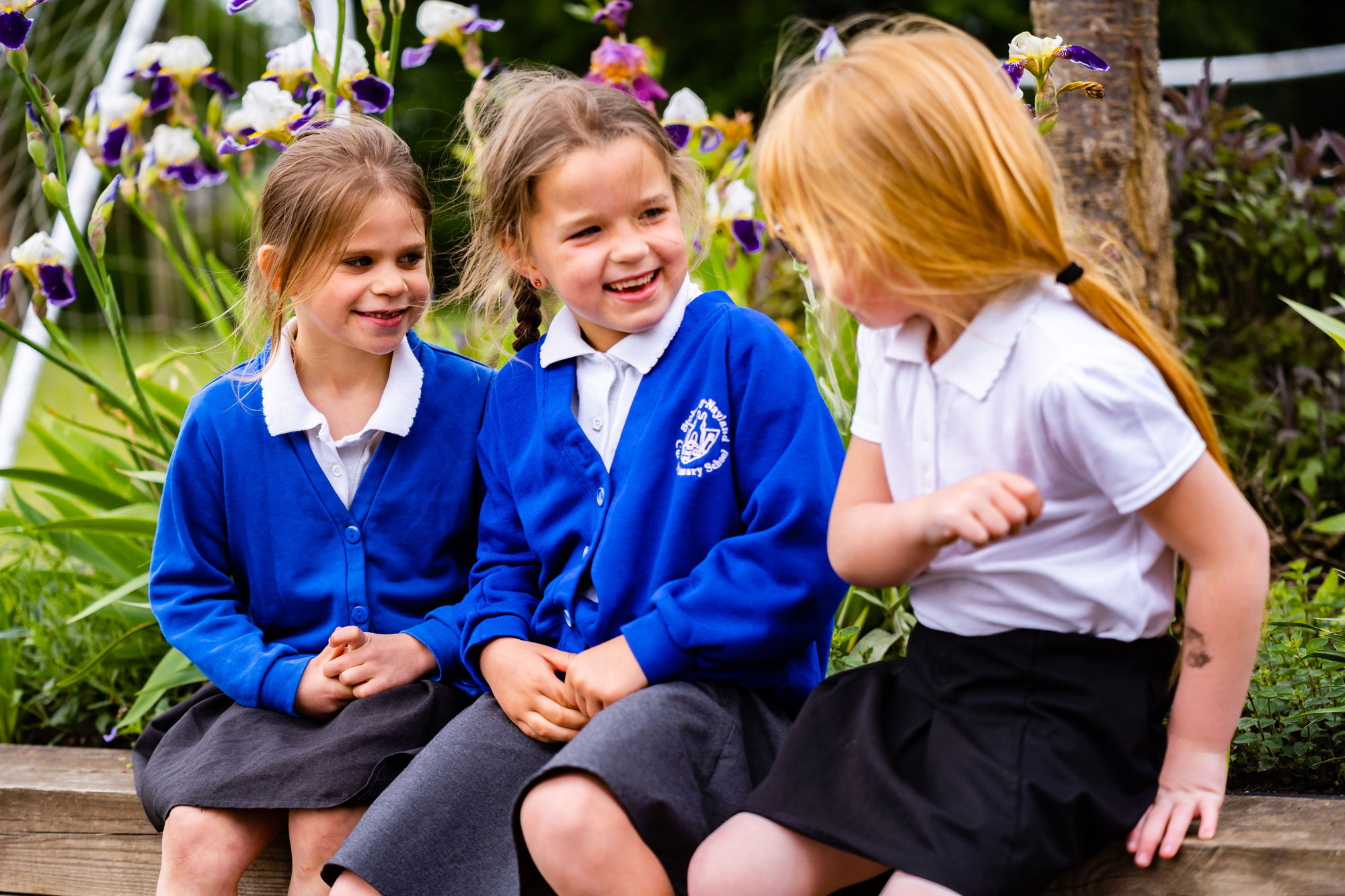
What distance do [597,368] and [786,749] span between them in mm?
643

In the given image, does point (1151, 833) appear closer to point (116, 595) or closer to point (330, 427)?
point (330, 427)

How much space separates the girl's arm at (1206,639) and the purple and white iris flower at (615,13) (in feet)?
5.19

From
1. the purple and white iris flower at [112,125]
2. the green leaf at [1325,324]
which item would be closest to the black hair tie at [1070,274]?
the green leaf at [1325,324]

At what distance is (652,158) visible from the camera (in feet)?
5.51

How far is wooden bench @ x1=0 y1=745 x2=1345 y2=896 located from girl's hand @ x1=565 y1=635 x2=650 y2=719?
584 millimetres

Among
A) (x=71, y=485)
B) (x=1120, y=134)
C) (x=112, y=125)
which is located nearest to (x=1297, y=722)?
(x=1120, y=134)

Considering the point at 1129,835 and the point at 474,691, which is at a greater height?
the point at 1129,835

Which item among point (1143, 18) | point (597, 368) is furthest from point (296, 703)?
point (1143, 18)

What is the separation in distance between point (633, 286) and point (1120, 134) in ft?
5.45

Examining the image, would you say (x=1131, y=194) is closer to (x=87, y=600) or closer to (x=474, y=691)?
(x=474, y=691)

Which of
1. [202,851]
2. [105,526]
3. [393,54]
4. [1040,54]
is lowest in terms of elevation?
[202,851]

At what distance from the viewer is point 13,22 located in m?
1.95

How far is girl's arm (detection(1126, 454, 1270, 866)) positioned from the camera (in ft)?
4.10

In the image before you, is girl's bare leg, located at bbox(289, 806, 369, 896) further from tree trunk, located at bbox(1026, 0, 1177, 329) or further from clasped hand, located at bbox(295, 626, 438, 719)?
tree trunk, located at bbox(1026, 0, 1177, 329)
